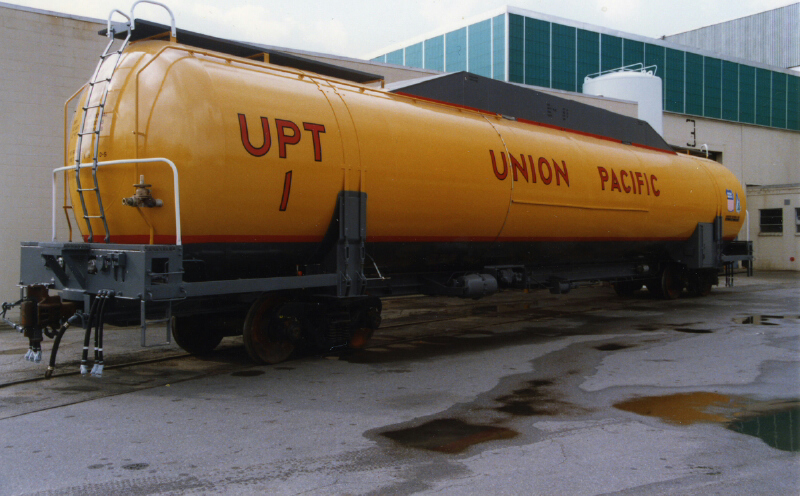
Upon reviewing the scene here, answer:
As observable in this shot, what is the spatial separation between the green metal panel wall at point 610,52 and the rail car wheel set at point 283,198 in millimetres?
26457

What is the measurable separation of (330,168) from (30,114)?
23.7 ft

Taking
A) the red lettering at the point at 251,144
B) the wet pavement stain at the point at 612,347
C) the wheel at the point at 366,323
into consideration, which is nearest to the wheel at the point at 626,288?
the wet pavement stain at the point at 612,347

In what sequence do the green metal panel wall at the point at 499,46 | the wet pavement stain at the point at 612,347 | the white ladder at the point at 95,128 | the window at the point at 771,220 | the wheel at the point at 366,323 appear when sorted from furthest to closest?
1. the green metal panel wall at the point at 499,46
2. the window at the point at 771,220
3. the wet pavement stain at the point at 612,347
4. the wheel at the point at 366,323
5. the white ladder at the point at 95,128

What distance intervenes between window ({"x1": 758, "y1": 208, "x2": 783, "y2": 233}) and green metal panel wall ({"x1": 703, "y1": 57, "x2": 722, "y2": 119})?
729 centimetres

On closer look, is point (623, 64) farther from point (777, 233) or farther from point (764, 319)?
point (764, 319)

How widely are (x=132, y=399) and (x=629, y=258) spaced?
10834 mm

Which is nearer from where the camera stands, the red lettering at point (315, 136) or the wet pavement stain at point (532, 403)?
the wet pavement stain at point (532, 403)

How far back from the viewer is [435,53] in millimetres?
42031

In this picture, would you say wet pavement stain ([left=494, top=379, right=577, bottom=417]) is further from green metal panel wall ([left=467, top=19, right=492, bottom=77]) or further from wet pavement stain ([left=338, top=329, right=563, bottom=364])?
green metal panel wall ([left=467, top=19, right=492, bottom=77])

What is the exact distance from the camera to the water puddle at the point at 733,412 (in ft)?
17.5

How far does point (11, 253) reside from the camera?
459 inches

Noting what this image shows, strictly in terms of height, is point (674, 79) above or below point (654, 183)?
above

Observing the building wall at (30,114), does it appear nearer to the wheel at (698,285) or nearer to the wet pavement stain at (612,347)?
the wet pavement stain at (612,347)

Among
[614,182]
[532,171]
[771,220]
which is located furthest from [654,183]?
[771,220]
